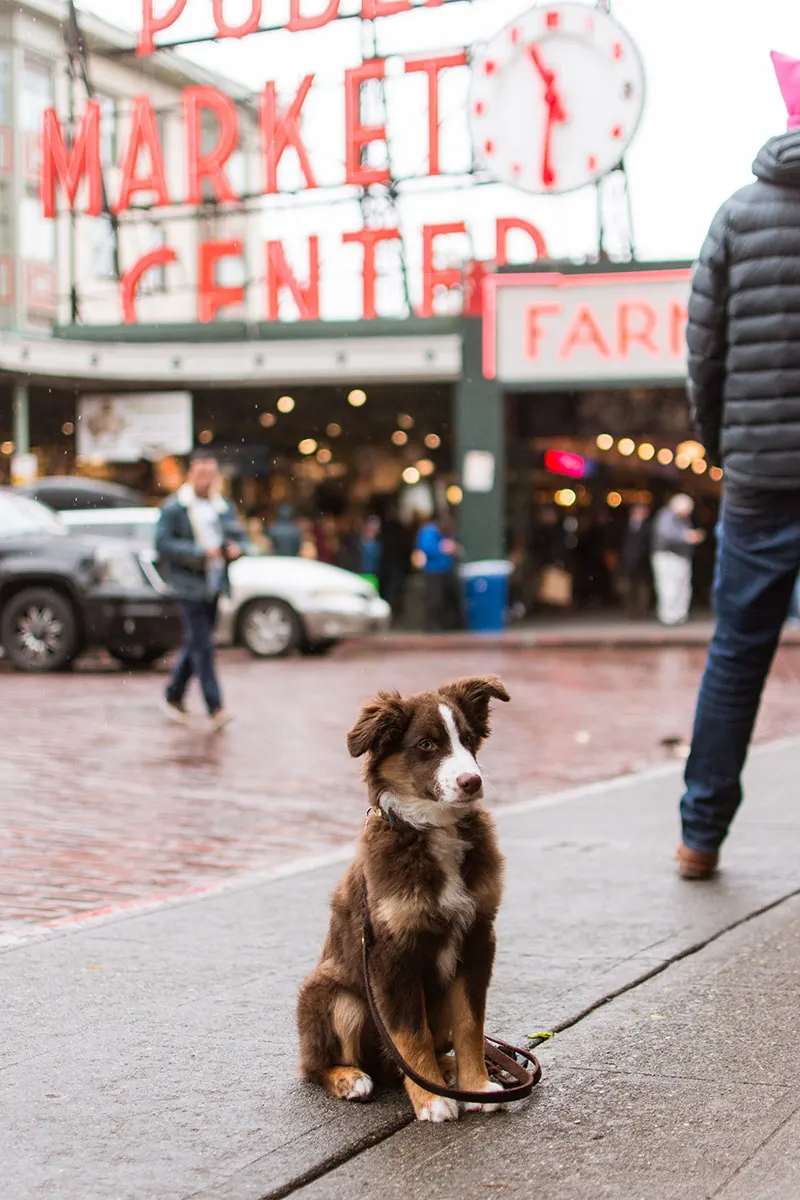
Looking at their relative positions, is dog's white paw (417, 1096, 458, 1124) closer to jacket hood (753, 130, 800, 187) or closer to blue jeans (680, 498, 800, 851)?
blue jeans (680, 498, 800, 851)

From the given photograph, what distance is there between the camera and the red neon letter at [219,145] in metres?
25.8

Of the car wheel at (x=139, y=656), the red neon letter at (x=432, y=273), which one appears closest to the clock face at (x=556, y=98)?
the red neon letter at (x=432, y=273)

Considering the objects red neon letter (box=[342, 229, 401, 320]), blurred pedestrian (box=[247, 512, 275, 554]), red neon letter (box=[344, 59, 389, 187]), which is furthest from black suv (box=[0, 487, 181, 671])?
red neon letter (box=[344, 59, 389, 187])

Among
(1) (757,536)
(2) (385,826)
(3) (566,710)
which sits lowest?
(3) (566,710)

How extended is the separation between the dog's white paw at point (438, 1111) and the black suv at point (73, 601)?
12.5 m

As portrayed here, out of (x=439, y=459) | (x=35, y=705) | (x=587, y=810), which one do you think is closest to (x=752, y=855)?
(x=587, y=810)

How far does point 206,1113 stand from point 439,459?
30.5 metres

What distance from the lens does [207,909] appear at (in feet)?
17.2

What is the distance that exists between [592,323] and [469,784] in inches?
847

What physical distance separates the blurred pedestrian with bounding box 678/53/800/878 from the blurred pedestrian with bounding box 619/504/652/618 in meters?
21.1

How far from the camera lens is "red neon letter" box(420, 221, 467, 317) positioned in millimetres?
24703

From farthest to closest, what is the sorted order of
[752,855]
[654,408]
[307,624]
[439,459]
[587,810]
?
[439,459] < [654,408] < [307,624] < [587,810] < [752,855]

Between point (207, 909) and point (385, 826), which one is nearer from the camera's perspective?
point (385, 826)

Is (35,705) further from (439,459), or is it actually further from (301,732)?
(439,459)
